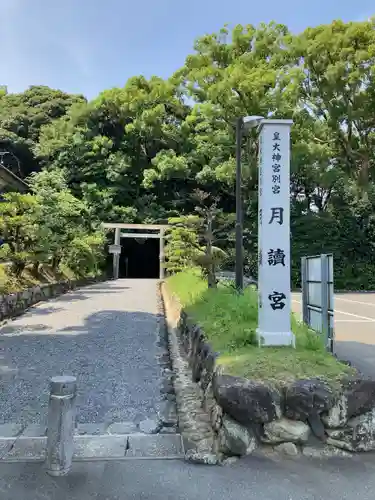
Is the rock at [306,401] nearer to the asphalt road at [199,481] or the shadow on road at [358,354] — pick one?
the asphalt road at [199,481]

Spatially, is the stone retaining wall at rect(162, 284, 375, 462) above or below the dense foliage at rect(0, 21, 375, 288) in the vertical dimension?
below

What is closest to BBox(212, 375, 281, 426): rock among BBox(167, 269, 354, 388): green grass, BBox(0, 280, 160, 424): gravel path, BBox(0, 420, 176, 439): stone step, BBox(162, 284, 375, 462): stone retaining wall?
BBox(162, 284, 375, 462): stone retaining wall

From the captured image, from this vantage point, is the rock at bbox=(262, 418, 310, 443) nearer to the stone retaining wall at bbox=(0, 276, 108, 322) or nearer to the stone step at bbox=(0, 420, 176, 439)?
the stone step at bbox=(0, 420, 176, 439)

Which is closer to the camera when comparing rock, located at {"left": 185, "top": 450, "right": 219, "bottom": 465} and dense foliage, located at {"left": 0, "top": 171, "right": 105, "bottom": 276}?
rock, located at {"left": 185, "top": 450, "right": 219, "bottom": 465}

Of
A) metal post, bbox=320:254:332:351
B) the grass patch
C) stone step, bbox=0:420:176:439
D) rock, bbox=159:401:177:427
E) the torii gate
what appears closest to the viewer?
stone step, bbox=0:420:176:439

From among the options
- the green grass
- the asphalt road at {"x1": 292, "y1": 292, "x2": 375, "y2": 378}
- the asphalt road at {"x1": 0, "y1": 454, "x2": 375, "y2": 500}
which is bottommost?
the asphalt road at {"x1": 0, "y1": 454, "x2": 375, "y2": 500}

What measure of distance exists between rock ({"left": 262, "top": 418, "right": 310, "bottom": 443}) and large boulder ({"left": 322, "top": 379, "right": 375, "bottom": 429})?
0.67ft

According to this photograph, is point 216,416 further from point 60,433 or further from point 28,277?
point 28,277

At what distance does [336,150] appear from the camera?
79.9ft

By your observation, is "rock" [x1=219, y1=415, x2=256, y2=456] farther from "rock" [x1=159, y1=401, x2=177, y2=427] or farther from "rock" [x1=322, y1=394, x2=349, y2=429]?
"rock" [x1=159, y1=401, x2=177, y2=427]

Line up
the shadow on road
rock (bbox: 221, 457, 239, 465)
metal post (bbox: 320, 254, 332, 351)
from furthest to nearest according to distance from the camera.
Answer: the shadow on road → metal post (bbox: 320, 254, 332, 351) → rock (bbox: 221, 457, 239, 465)

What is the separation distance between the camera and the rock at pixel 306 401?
11.1ft

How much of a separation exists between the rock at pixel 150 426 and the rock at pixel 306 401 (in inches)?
51.8

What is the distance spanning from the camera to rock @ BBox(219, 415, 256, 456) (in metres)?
3.36
